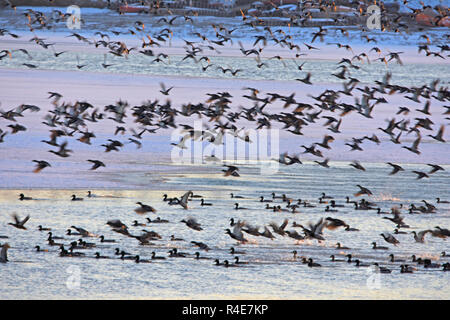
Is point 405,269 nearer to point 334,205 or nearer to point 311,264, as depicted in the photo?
point 311,264

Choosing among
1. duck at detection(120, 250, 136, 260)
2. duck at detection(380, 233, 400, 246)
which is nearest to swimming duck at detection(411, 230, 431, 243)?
duck at detection(380, 233, 400, 246)

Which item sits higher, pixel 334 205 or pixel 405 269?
pixel 405 269

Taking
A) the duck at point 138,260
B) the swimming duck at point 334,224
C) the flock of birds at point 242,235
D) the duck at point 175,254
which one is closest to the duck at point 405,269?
the flock of birds at point 242,235

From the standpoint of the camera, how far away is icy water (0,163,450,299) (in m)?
10.5

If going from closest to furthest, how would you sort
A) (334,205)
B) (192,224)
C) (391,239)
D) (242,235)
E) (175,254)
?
(175,254), (242,235), (391,239), (192,224), (334,205)

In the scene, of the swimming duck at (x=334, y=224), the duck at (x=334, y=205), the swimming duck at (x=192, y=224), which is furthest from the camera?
the duck at (x=334, y=205)

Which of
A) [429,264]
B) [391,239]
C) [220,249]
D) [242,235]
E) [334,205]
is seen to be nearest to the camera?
[429,264]

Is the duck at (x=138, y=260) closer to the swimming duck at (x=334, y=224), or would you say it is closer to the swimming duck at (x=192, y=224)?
the swimming duck at (x=192, y=224)

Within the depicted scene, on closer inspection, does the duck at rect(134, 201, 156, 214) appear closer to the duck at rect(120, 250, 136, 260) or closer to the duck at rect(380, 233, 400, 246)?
the duck at rect(120, 250, 136, 260)

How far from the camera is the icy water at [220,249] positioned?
1048 cm

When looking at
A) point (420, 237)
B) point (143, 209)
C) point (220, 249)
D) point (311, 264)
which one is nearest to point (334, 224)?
point (420, 237)

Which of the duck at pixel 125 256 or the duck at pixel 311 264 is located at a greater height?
the duck at pixel 125 256

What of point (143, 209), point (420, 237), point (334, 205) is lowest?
point (334, 205)

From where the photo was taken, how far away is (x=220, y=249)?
12180 mm
